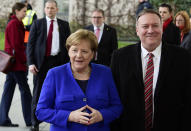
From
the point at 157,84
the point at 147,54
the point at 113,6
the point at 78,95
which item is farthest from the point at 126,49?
the point at 113,6

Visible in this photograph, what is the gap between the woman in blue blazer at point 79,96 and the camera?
9.14ft

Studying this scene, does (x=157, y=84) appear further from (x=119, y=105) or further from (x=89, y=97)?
(x=89, y=97)

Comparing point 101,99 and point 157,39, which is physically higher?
point 157,39

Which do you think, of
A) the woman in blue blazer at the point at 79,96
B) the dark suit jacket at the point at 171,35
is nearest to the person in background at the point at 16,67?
the dark suit jacket at the point at 171,35

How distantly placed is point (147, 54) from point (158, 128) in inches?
26.4

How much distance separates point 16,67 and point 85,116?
3285mm

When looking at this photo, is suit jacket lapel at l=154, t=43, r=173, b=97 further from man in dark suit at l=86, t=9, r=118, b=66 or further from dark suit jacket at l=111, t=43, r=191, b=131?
man in dark suit at l=86, t=9, r=118, b=66

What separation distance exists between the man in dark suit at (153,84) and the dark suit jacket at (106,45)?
10.8 feet

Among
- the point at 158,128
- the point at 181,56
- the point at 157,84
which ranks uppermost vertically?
the point at 181,56

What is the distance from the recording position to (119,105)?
295cm

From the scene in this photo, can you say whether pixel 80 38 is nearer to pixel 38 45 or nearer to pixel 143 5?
pixel 38 45

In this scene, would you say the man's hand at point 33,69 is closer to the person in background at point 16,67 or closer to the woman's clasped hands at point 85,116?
the person in background at point 16,67

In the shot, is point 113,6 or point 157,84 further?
point 113,6

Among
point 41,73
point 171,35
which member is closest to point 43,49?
point 41,73
